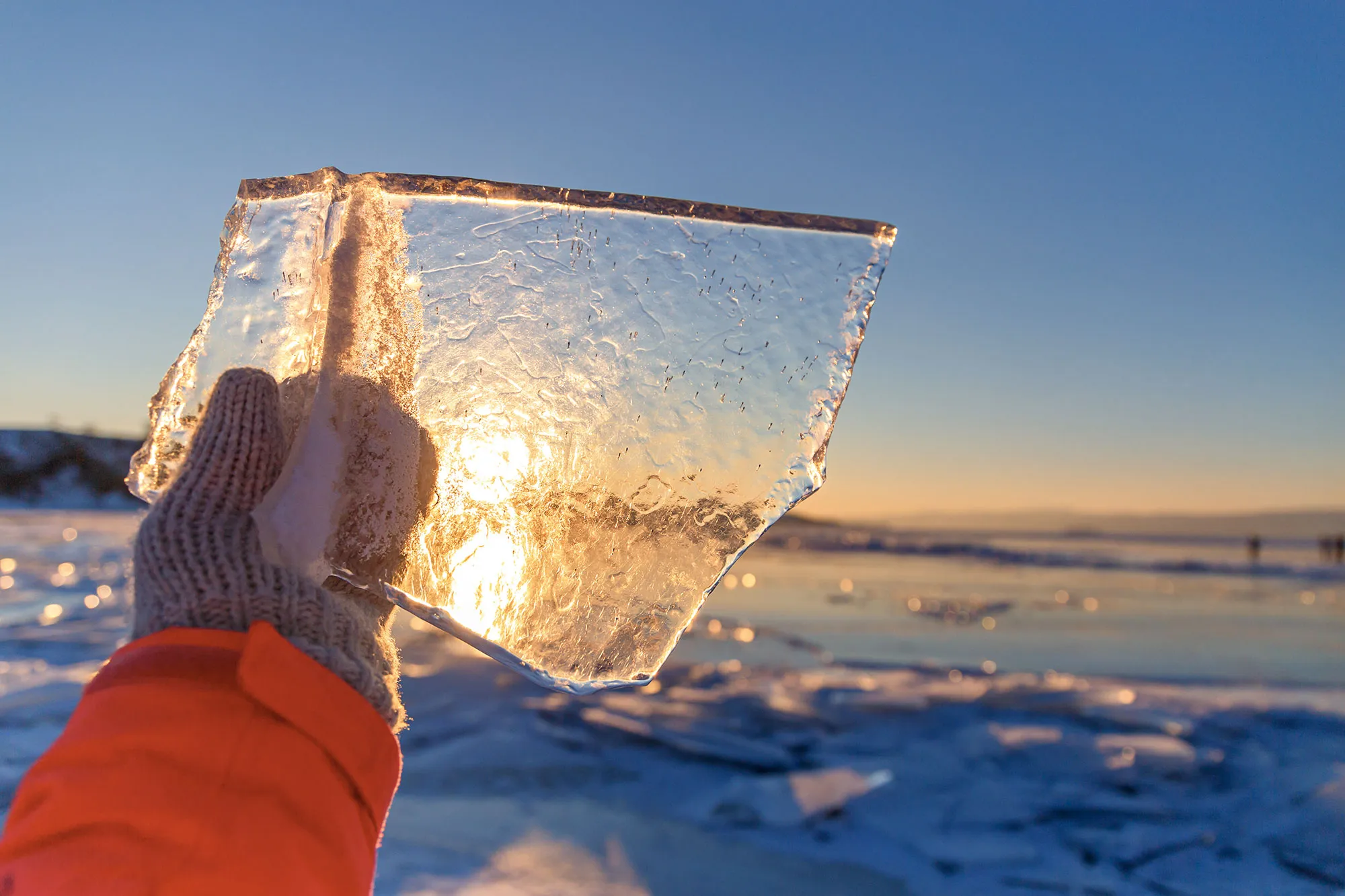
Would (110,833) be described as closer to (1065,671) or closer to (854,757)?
(854,757)

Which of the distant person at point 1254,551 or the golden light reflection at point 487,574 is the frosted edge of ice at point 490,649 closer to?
the golden light reflection at point 487,574

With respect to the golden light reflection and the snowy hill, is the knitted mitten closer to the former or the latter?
the golden light reflection

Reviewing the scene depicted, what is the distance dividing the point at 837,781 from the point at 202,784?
2.16 metres

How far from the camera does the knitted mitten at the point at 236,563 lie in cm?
90

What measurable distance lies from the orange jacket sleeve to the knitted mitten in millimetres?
48

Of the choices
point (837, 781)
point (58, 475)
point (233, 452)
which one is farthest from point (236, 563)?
point (58, 475)

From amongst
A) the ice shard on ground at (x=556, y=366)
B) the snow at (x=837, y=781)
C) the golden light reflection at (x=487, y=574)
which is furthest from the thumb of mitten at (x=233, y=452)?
the snow at (x=837, y=781)

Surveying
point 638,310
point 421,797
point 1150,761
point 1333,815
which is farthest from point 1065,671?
point 638,310

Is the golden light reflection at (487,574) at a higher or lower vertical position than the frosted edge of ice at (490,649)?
higher

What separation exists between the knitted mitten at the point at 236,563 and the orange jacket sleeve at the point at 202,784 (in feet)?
0.16

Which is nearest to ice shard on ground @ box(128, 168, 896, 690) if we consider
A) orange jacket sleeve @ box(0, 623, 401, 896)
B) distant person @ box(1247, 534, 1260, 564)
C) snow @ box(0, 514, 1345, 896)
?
orange jacket sleeve @ box(0, 623, 401, 896)

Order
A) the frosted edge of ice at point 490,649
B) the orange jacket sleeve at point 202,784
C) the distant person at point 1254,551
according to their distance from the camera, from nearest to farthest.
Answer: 1. the orange jacket sleeve at point 202,784
2. the frosted edge of ice at point 490,649
3. the distant person at point 1254,551

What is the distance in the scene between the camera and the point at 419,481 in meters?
1.12

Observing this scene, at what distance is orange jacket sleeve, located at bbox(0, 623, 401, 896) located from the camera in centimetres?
68
